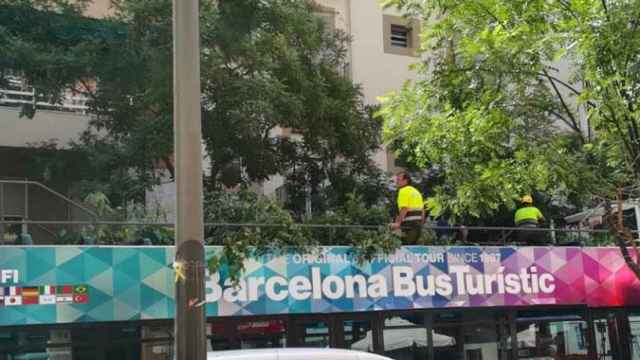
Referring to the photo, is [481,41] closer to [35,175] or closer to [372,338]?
[372,338]

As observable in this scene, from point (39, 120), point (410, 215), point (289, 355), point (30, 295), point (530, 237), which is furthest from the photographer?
point (39, 120)

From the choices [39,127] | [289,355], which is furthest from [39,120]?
[289,355]

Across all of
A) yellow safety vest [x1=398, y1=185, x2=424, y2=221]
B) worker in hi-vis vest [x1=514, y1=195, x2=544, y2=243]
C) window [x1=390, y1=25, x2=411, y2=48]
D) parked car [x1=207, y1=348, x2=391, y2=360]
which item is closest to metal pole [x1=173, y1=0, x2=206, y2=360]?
parked car [x1=207, y1=348, x2=391, y2=360]

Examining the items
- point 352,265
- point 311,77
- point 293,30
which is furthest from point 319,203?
point 352,265

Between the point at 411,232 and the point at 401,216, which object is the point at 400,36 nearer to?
the point at 401,216

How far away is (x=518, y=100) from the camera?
10297mm

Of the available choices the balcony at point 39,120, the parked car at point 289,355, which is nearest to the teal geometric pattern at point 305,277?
the parked car at point 289,355

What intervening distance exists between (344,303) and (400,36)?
1496cm

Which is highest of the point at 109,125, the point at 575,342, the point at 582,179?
the point at 109,125

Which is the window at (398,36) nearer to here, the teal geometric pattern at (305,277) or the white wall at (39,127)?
the white wall at (39,127)

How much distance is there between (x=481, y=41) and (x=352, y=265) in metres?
3.69

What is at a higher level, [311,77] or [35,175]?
[311,77]

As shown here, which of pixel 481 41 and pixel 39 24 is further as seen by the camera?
pixel 39 24

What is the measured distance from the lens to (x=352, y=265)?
11.4 meters
